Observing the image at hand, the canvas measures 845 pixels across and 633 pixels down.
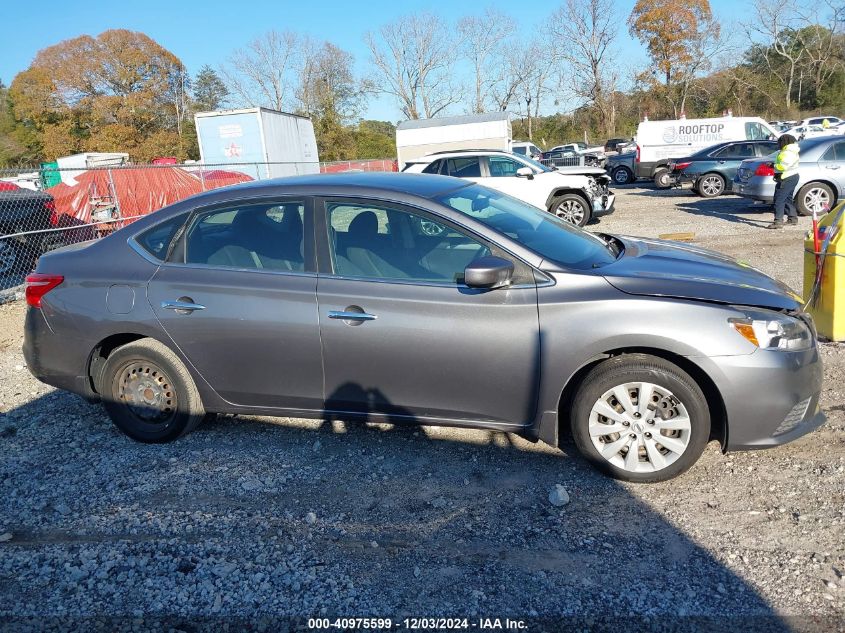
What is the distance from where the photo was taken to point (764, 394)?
10.3 feet

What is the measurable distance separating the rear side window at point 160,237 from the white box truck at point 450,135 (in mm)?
24564

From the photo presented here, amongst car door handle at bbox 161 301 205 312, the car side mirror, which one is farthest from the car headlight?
car door handle at bbox 161 301 205 312

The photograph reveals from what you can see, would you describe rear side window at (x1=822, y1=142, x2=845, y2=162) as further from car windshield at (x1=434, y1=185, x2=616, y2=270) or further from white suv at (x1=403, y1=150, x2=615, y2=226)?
car windshield at (x1=434, y1=185, x2=616, y2=270)

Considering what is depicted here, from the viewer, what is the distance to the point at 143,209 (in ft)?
48.4

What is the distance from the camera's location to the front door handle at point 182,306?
3883mm

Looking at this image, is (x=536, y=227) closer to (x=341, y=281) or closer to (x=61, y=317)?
(x=341, y=281)

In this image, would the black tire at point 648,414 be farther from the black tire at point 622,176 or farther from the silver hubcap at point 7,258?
the black tire at point 622,176

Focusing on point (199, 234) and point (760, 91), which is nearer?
point (199, 234)

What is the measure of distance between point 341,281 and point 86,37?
5699 cm

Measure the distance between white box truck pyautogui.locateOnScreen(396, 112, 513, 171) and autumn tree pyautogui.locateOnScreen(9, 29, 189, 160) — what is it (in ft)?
94.4

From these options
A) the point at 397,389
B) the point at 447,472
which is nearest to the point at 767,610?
the point at 447,472

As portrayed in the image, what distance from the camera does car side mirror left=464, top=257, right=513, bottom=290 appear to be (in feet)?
10.7

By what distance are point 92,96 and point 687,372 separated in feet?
182

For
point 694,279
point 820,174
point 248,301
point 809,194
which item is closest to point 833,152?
point 820,174
